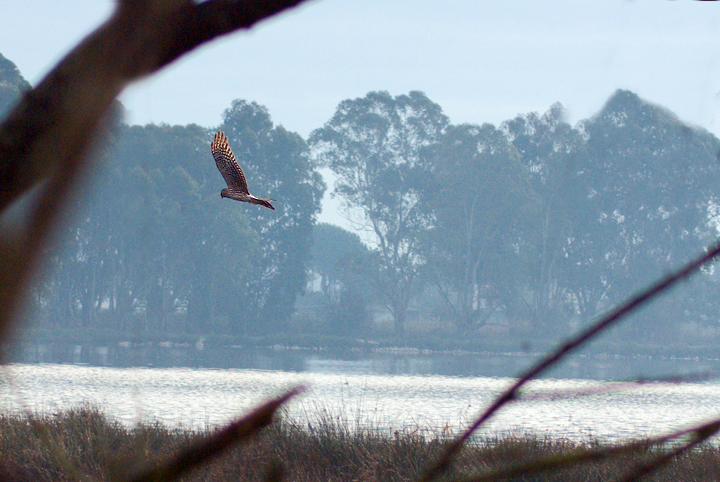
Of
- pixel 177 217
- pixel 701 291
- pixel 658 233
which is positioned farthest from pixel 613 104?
pixel 177 217

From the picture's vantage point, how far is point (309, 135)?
60156 millimetres

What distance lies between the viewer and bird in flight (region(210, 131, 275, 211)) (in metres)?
2.00

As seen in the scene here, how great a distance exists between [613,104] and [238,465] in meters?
51.5

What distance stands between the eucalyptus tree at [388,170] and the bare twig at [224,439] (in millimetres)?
55745

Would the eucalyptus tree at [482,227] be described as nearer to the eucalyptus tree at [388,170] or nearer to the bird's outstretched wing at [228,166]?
the eucalyptus tree at [388,170]

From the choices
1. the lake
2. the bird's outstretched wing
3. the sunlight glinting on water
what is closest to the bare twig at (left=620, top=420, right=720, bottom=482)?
the bird's outstretched wing

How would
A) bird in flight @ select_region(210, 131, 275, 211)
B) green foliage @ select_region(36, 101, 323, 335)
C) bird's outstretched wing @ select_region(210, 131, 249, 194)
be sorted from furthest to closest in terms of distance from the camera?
green foliage @ select_region(36, 101, 323, 335) → bird's outstretched wing @ select_region(210, 131, 249, 194) → bird in flight @ select_region(210, 131, 275, 211)

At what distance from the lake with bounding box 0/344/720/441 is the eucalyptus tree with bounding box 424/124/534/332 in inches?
414

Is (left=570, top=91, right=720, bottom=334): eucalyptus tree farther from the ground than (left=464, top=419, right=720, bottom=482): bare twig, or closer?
farther from the ground

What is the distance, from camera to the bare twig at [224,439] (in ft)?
1.66

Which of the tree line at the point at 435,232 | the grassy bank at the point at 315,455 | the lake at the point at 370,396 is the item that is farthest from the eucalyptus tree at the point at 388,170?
the grassy bank at the point at 315,455

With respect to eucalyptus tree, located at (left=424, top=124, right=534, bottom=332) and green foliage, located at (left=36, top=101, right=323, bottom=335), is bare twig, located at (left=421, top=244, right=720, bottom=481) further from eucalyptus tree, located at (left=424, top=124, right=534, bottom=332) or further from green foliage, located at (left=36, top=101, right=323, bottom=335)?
eucalyptus tree, located at (left=424, top=124, right=534, bottom=332)

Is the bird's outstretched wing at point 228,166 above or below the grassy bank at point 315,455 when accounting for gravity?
above

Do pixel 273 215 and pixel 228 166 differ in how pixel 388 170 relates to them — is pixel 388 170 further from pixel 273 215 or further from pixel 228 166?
pixel 228 166
